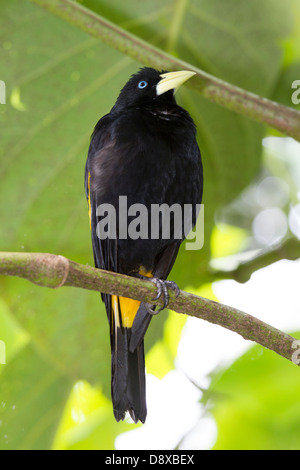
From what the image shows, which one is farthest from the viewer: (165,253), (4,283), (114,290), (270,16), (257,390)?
(165,253)

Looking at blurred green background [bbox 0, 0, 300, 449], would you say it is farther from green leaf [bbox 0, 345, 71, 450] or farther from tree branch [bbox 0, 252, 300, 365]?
tree branch [bbox 0, 252, 300, 365]

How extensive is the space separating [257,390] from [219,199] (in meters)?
0.95

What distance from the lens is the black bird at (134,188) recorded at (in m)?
2.57

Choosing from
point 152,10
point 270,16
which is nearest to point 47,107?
point 152,10

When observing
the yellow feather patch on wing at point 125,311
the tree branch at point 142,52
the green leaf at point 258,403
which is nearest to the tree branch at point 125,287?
the green leaf at point 258,403

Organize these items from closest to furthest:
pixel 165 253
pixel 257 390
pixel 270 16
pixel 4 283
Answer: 1. pixel 257 390
2. pixel 4 283
3. pixel 270 16
4. pixel 165 253

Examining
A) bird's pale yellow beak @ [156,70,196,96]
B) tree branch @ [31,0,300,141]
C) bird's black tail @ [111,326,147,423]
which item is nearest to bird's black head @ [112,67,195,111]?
bird's pale yellow beak @ [156,70,196,96]

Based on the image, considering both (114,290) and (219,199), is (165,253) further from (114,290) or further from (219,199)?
(114,290)

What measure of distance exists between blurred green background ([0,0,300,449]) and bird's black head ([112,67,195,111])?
0.16 ft

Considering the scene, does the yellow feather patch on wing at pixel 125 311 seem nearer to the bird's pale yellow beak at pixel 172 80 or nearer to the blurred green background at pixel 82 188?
the blurred green background at pixel 82 188

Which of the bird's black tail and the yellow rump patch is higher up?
the yellow rump patch

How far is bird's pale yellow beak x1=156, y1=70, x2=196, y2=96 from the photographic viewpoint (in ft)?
Answer: 8.21

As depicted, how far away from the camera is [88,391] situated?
9.14 ft

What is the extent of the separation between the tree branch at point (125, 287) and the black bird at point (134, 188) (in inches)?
25.6
